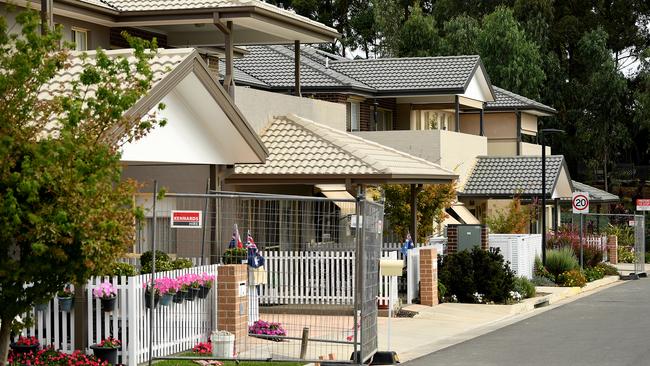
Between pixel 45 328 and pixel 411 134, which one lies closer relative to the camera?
pixel 45 328

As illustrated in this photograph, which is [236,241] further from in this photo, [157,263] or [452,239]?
[452,239]

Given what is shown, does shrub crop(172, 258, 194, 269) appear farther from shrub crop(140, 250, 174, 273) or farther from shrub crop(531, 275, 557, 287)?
shrub crop(531, 275, 557, 287)

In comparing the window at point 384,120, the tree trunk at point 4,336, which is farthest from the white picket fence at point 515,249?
the tree trunk at point 4,336

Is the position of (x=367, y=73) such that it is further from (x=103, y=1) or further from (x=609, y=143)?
(x=609, y=143)

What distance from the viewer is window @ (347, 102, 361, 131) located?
139 ft

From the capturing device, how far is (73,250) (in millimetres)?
12008

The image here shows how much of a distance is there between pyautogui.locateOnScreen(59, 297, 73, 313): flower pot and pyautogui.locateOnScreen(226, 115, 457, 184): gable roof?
36.0ft

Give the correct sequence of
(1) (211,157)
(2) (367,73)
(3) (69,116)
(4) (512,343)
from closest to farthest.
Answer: (3) (69,116) → (4) (512,343) → (1) (211,157) → (2) (367,73)

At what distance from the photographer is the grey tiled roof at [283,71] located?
3959cm

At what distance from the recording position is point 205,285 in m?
18.5

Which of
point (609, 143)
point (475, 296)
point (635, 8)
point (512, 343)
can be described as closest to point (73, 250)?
point (512, 343)

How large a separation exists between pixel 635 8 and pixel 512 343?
5874 centimetres

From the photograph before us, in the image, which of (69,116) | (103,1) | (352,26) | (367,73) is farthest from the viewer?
(352,26)

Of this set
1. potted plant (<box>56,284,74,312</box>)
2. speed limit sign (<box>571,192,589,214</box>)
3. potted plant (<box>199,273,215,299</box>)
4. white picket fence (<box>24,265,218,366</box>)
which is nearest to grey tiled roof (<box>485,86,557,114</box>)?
speed limit sign (<box>571,192,589,214</box>)
